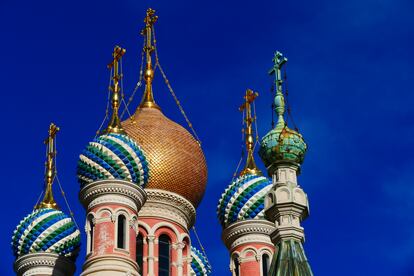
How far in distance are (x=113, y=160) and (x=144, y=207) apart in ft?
7.15

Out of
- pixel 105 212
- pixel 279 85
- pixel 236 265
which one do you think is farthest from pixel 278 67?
pixel 236 265

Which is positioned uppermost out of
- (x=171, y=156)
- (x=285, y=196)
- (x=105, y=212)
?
(x=171, y=156)

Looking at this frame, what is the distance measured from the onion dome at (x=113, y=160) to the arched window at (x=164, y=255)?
170 centimetres

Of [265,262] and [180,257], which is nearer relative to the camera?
[180,257]

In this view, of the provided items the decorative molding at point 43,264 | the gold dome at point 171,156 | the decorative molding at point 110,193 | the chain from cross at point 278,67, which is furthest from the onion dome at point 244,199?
the chain from cross at point 278,67

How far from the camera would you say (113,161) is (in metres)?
22.5

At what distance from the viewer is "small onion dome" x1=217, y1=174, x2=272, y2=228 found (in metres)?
24.7

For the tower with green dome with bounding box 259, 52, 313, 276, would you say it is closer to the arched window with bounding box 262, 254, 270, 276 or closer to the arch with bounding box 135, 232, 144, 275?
the arch with bounding box 135, 232, 144, 275

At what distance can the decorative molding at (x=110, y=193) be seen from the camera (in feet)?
72.5

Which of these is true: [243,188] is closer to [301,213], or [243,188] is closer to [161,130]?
[161,130]

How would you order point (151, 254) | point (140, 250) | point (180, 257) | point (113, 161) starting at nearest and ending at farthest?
point (113, 161) → point (151, 254) → point (140, 250) → point (180, 257)

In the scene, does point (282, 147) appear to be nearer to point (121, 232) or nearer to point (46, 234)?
point (121, 232)

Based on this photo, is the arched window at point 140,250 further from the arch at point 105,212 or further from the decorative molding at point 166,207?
the arch at point 105,212

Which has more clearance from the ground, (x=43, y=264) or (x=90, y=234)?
(x=43, y=264)
